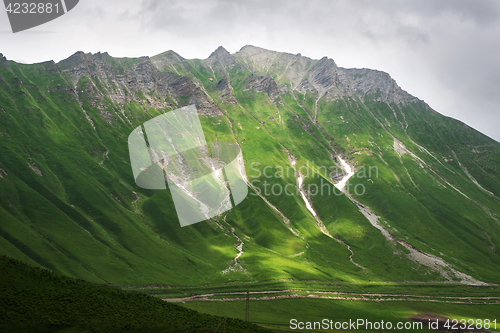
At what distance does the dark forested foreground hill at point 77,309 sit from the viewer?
3862cm

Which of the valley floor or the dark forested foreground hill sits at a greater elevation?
the dark forested foreground hill

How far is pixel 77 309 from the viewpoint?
1745 inches

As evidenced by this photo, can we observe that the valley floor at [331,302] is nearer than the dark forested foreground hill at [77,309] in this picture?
No

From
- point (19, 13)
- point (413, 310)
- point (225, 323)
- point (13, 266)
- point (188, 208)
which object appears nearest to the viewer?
point (19, 13)

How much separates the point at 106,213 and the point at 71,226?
21.0 m

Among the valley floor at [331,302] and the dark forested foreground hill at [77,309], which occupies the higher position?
the dark forested foreground hill at [77,309]

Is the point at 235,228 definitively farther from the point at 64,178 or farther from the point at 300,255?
the point at 64,178

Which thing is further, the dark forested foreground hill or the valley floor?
the valley floor

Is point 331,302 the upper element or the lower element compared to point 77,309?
lower

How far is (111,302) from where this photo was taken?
165 ft

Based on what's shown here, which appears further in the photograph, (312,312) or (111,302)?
(312,312)

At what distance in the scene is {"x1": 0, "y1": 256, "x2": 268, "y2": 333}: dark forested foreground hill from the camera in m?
38.6

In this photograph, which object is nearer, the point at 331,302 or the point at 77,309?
the point at 77,309

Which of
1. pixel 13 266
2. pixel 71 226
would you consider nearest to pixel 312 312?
pixel 13 266
